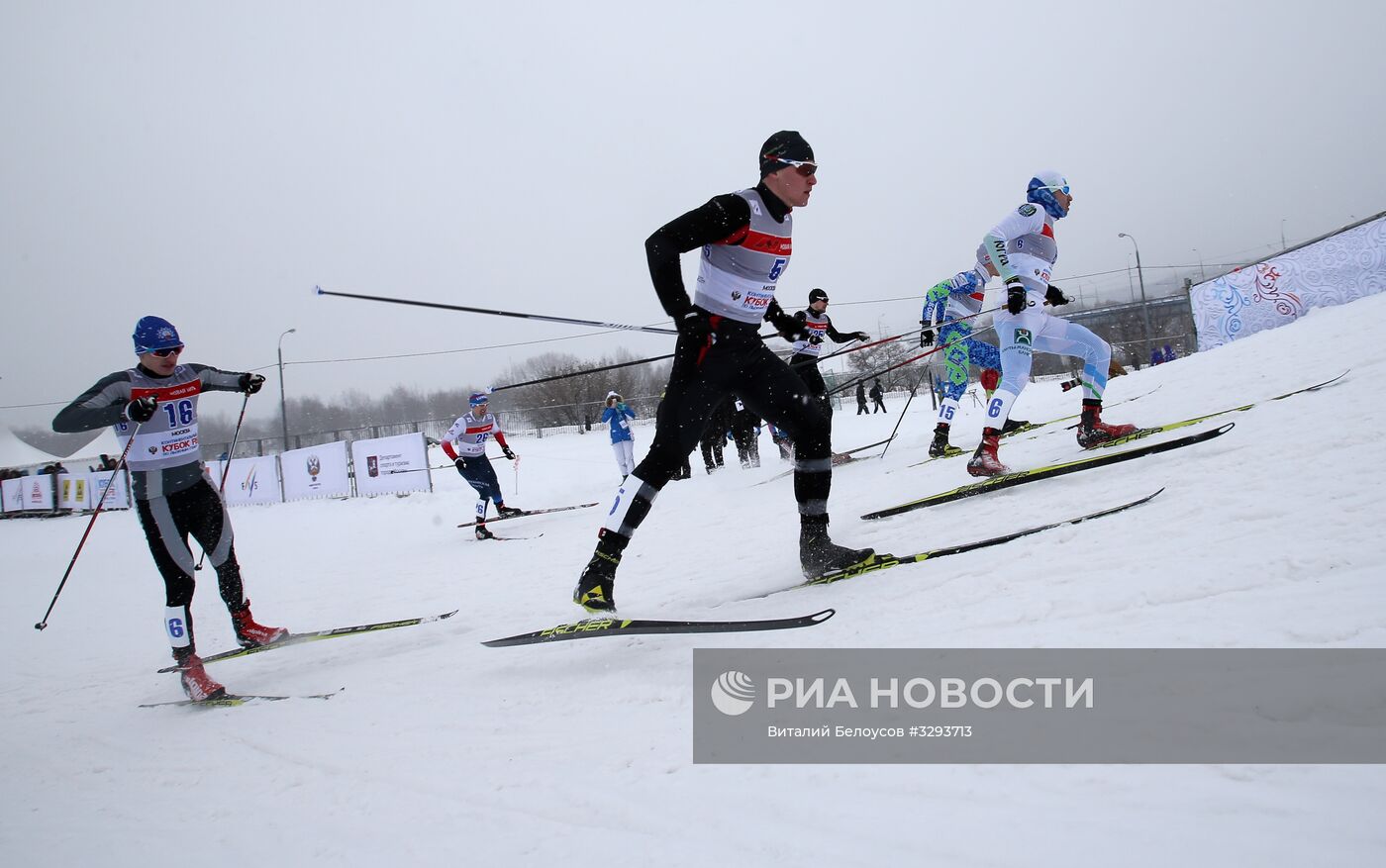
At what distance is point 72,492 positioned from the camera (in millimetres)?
22219

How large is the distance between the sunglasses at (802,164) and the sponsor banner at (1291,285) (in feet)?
47.2

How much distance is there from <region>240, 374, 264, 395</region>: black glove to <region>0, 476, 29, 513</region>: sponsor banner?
26537 millimetres

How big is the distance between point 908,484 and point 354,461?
17064mm

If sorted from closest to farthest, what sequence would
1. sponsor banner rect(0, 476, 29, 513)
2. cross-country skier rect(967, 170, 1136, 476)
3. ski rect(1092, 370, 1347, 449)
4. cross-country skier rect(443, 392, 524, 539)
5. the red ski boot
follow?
the red ski boot
ski rect(1092, 370, 1347, 449)
cross-country skier rect(967, 170, 1136, 476)
cross-country skier rect(443, 392, 524, 539)
sponsor banner rect(0, 476, 29, 513)

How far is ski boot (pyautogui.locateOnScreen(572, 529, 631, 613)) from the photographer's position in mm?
3117

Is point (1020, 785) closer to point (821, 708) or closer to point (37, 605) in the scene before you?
point (821, 708)

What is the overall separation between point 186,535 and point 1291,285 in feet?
59.4

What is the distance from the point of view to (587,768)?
1963 mm

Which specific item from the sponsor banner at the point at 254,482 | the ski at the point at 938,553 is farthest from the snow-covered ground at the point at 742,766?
the sponsor banner at the point at 254,482

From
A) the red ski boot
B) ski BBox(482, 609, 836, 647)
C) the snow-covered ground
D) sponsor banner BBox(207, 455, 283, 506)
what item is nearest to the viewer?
the snow-covered ground

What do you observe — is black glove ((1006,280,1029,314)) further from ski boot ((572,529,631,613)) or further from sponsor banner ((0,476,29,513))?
sponsor banner ((0,476,29,513))

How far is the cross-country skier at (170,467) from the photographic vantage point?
386 cm

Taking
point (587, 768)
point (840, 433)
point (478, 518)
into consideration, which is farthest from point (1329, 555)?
point (840, 433)

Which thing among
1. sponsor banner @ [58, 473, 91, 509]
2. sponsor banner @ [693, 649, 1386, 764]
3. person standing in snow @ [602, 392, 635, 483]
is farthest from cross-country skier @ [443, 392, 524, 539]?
sponsor banner @ [58, 473, 91, 509]
